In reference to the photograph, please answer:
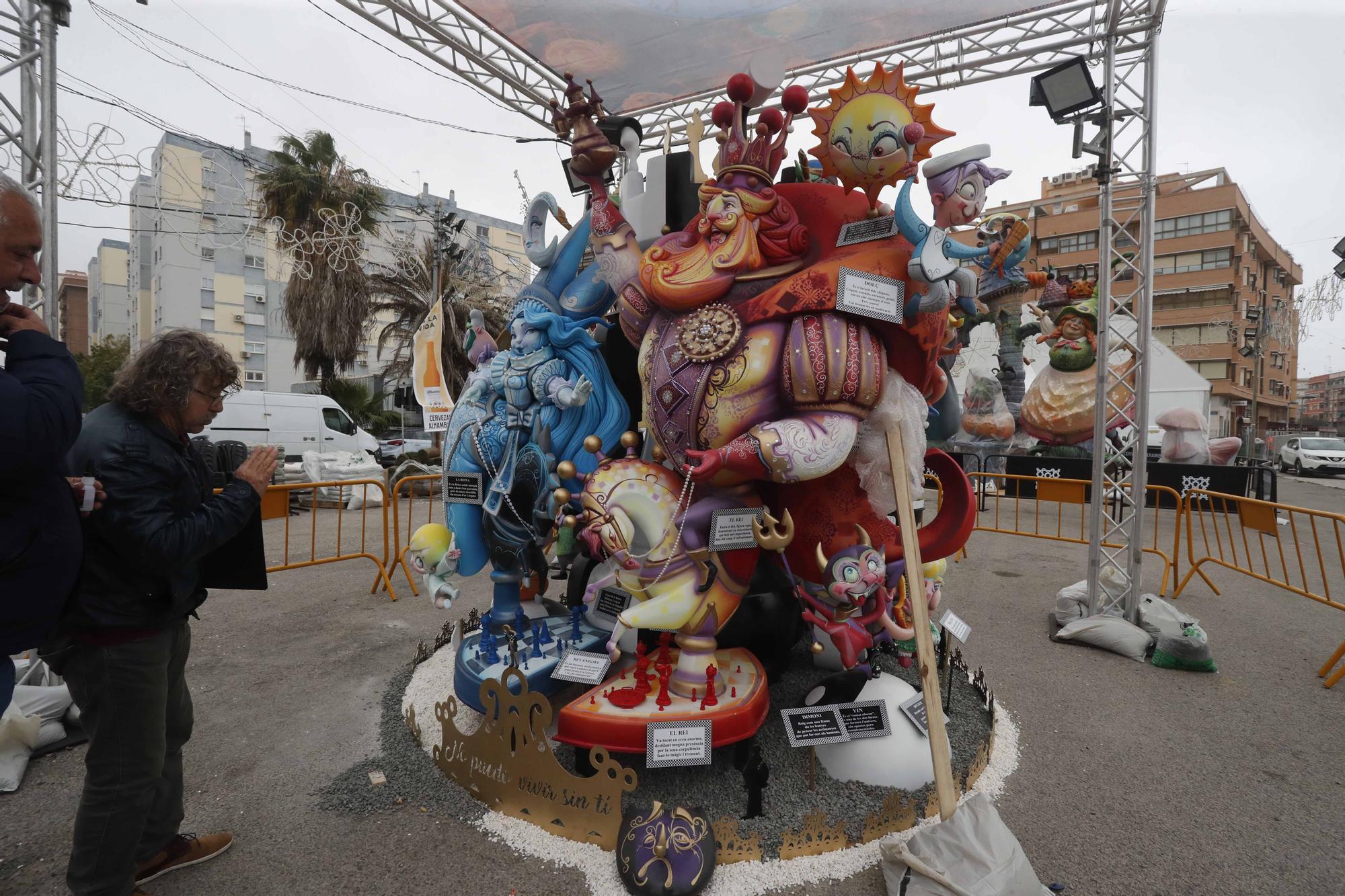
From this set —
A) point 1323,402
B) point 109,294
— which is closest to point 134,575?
point 109,294

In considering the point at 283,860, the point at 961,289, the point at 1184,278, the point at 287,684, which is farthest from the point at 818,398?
the point at 1184,278

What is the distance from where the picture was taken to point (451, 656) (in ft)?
13.7

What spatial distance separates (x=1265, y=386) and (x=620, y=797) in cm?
4268

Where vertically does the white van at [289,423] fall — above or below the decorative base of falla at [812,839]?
above

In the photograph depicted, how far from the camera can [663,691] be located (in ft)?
8.73

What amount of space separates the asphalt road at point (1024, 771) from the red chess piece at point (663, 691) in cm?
64

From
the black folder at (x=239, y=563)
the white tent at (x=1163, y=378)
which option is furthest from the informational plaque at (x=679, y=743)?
the white tent at (x=1163, y=378)

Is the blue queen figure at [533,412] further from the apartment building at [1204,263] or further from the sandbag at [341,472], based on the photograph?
the apartment building at [1204,263]

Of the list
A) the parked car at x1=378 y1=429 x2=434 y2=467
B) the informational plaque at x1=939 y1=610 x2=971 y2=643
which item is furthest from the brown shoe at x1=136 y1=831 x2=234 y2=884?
the parked car at x1=378 y1=429 x2=434 y2=467

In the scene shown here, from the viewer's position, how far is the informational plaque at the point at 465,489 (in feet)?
11.3

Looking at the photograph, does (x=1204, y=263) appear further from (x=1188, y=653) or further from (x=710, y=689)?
(x=710, y=689)

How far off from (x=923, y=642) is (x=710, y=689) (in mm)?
819

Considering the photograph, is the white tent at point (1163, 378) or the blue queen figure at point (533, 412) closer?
the blue queen figure at point (533, 412)

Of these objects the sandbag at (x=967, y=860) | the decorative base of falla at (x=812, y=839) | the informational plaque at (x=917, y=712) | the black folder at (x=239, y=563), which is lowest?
the decorative base of falla at (x=812, y=839)
